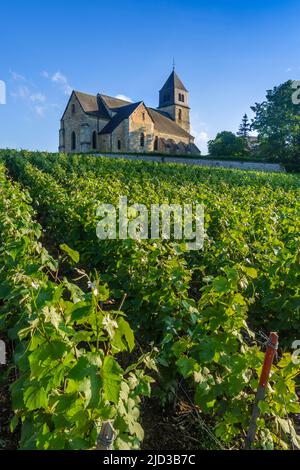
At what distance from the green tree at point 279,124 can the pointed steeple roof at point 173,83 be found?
1609 cm

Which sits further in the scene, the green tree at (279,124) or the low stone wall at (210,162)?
the green tree at (279,124)

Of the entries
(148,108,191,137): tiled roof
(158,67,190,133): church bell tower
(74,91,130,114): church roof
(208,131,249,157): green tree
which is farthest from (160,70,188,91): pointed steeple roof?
(208,131,249,157): green tree

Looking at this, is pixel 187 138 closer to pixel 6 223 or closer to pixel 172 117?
pixel 172 117

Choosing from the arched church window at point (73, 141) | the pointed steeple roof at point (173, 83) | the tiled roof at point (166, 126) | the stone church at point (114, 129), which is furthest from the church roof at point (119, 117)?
the pointed steeple roof at point (173, 83)

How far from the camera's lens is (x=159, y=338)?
4.12m

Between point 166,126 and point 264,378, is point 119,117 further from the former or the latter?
point 264,378

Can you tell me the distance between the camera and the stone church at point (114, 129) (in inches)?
1934

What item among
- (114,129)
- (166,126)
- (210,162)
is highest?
(166,126)

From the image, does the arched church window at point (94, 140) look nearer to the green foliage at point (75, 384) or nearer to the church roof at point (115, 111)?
the church roof at point (115, 111)

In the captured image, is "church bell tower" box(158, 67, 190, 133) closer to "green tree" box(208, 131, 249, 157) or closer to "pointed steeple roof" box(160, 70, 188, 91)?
"pointed steeple roof" box(160, 70, 188, 91)

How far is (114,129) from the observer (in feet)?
160

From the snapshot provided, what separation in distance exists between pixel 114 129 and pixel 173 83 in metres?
21.9

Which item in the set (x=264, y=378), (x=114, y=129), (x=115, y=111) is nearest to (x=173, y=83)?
(x=115, y=111)

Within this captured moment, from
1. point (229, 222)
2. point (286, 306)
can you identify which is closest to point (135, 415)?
point (286, 306)
